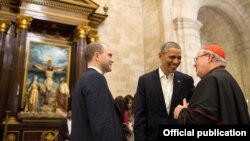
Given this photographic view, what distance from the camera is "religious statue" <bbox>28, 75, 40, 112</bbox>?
19.1ft

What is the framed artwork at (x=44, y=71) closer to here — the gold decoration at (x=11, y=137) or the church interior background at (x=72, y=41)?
the church interior background at (x=72, y=41)

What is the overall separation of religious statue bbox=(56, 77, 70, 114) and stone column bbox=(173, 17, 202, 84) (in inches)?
133

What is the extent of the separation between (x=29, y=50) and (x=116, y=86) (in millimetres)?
2886

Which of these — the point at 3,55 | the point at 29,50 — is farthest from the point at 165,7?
the point at 3,55

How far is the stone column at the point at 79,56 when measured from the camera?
6645 millimetres

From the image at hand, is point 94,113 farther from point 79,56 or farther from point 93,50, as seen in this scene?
point 79,56

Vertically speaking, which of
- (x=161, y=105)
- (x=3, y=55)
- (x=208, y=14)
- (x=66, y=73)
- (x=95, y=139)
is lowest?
(x=95, y=139)

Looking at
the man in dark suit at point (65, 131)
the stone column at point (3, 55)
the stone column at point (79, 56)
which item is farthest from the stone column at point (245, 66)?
the stone column at point (3, 55)

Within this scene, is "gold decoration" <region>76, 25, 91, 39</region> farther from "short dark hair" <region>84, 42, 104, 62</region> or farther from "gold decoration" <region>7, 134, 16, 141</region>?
"short dark hair" <region>84, 42, 104, 62</region>

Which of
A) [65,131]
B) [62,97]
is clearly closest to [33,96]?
[62,97]

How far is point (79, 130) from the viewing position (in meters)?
1.97

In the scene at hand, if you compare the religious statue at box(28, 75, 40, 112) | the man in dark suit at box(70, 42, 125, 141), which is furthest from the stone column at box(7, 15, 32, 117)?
the man in dark suit at box(70, 42, 125, 141)

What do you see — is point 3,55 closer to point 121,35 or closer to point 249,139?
point 121,35

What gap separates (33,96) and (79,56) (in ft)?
5.53
